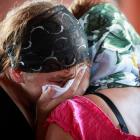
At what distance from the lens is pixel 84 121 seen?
99 centimetres

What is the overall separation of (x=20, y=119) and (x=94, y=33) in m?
0.37

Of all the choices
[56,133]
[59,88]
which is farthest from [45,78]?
[56,133]

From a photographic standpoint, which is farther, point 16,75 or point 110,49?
point 110,49

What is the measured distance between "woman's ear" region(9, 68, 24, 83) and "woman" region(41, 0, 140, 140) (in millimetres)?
142

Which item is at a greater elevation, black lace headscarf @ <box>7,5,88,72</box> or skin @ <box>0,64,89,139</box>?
black lace headscarf @ <box>7,5,88,72</box>

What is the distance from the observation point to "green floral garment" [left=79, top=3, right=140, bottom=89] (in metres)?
1.17

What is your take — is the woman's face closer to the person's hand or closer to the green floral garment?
the person's hand

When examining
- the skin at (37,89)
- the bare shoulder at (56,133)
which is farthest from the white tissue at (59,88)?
the bare shoulder at (56,133)

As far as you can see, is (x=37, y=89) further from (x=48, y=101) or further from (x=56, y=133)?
(x=56, y=133)

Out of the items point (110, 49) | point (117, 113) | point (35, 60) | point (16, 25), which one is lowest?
point (117, 113)

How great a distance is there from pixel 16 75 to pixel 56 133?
0.21m

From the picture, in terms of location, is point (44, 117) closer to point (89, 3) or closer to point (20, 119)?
point (20, 119)

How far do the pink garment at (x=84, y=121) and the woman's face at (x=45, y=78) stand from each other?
Answer: 2.9 inches

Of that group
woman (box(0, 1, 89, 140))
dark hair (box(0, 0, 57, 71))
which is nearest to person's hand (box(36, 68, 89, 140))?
woman (box(0, 1, 89, 140))
